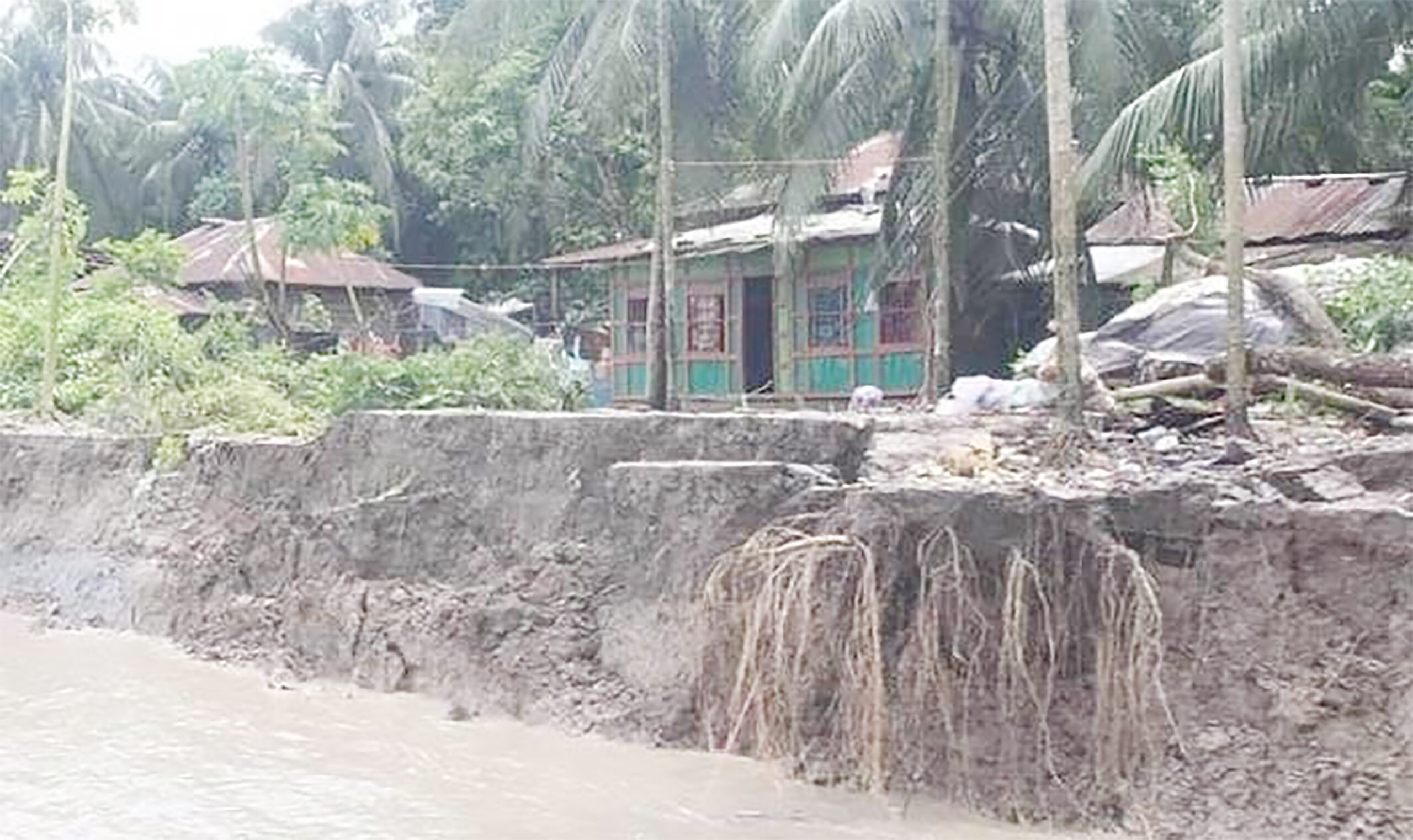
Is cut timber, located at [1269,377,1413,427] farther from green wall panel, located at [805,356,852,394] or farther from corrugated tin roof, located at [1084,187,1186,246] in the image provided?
green wall panel, located at [805,356,852,394]

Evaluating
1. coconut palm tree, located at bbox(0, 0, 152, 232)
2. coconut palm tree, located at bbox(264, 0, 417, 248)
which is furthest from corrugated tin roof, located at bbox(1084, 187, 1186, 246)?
coconut palm tree, located at bbox(0, 0, 152, 232)

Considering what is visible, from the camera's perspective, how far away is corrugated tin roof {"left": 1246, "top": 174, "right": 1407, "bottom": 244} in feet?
55.0

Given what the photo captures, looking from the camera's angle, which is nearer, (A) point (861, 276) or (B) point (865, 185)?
(A) point (861, 276)

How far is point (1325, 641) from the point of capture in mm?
6680

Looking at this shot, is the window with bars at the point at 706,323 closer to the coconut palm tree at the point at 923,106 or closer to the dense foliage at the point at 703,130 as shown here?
the dense foliage at the point at 703,130

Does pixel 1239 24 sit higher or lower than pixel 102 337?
higher

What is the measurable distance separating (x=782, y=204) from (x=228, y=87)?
9.39 meters

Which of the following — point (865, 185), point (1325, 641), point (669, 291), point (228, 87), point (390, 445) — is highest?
point (228, 87)

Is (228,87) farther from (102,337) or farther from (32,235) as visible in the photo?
(102,337)

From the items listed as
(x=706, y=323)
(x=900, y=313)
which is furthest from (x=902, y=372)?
(x=706, y=323)

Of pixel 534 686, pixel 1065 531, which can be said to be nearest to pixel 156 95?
pixel 534 686

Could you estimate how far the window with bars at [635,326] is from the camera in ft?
73.7

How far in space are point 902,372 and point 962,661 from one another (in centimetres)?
1205

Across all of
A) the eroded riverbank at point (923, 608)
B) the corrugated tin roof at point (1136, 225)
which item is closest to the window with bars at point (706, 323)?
the corrugated tin roof at point (1136, 225)
